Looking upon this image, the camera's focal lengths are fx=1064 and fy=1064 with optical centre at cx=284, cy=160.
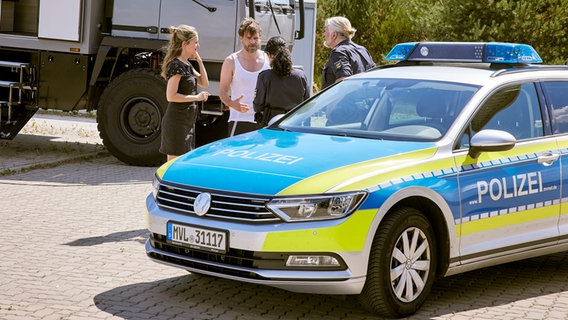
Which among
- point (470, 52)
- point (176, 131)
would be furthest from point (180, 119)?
point (470, 52)

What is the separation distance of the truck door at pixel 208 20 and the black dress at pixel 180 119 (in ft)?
14.7

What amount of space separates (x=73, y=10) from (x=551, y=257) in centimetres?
736

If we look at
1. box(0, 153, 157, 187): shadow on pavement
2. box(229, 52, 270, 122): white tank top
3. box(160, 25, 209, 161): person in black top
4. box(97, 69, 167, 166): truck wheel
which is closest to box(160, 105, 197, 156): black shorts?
box(160, 25, 209, 161): person in black top

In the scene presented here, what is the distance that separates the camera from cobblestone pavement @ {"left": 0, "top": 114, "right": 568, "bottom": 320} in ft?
21.0

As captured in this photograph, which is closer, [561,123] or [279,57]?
[561,123]

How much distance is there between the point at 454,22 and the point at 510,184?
68.9 feet

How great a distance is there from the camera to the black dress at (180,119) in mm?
8758

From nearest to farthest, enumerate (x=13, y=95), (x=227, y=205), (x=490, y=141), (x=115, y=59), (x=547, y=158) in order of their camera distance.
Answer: (x=227, y=205) → (x=490, y=141) → (x=547, y=158) → (x=115, y=59) → (x=13, y=95)

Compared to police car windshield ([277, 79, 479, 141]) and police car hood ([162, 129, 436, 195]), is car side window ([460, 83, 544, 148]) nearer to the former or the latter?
police car windshield ([277, 79, 479, 141])

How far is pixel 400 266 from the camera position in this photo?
20.5ft

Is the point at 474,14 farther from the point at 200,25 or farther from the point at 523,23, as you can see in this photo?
the point at 200,25

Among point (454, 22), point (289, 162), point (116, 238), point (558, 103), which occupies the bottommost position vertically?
point (116, 238)

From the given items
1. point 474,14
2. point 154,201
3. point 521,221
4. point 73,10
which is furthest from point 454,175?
point 474,14

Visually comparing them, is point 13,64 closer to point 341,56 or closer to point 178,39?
point 341,56
